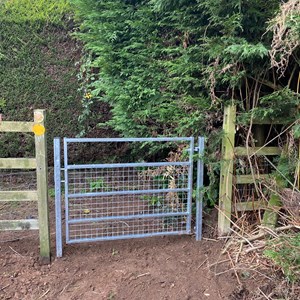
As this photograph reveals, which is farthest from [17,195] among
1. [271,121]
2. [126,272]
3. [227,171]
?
[271,121]

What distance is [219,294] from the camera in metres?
2.65

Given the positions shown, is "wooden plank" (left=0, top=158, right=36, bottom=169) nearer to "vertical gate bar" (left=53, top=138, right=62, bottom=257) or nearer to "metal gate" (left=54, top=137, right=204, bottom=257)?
"vertical gate bar" (left=53, top=138, right=62, bottom=257)

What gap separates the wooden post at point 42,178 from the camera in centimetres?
288

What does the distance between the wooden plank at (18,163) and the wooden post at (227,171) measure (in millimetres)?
1906

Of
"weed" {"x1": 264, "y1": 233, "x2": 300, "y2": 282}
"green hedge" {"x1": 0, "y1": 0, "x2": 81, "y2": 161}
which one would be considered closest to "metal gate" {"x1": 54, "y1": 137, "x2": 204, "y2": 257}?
"weed" {"x1": 264, "y1": 233, "x2": 300, "y2": 282}

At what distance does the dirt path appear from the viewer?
2645 millimetres

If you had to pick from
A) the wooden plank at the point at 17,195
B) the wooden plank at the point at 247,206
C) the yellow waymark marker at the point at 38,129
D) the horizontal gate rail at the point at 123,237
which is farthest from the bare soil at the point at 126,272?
the yellow waymark marker at the point at 38,129

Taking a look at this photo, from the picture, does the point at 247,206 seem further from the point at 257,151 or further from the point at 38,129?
the point at 38,129

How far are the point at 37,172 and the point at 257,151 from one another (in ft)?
7.24

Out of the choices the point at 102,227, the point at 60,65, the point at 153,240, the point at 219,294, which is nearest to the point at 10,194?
the point at 102,227

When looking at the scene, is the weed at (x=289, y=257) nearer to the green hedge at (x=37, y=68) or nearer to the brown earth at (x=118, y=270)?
the brown earth at (x=118, y=270)

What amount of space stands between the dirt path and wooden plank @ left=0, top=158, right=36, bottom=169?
88cm

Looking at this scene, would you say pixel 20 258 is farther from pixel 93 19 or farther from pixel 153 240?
pixel 93 19

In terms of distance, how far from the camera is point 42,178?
9.78 feet
